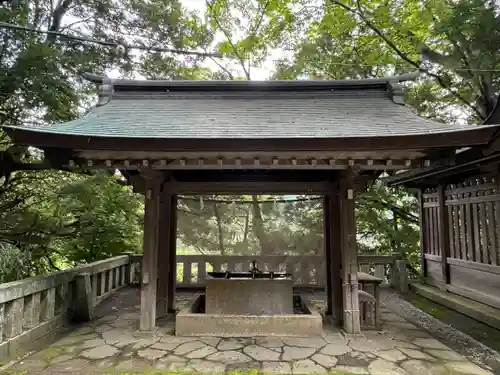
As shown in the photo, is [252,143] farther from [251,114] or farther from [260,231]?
[260,231]

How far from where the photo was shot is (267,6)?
10.8 meters

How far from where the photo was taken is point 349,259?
4441 mm

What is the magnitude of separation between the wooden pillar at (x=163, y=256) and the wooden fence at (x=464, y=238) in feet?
17.5

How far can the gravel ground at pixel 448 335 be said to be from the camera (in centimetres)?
360

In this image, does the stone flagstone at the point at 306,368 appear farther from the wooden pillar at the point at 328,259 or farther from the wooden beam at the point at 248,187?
the wooden beam at the point at 248,187

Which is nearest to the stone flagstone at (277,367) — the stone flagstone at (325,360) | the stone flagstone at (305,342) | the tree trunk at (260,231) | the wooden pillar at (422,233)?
the stone flagstone at (325,360)

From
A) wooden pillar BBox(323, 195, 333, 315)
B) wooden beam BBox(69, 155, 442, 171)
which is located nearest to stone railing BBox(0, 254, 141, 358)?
wooden beam BBox(69, 155, 442, 171)

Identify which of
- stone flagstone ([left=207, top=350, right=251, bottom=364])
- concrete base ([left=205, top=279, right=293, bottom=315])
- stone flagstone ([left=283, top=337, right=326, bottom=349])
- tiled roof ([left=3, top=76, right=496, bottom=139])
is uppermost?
tiled roof ([left=3, top=76, right=496, bottom=139])

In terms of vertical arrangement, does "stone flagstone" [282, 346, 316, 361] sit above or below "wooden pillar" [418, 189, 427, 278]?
below

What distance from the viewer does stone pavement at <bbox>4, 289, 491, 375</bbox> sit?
10.8 ft

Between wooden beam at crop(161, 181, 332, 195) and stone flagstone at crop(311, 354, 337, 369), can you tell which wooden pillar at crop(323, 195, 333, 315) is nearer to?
wooden beam at crop(161, 181, 332, 195)

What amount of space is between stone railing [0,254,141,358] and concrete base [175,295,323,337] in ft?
5.68

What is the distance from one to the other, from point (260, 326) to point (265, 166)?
7.25 feet

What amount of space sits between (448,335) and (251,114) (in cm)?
432
